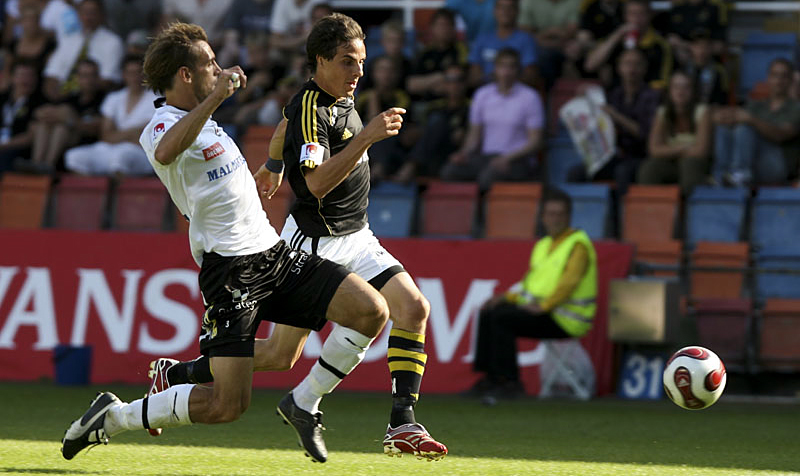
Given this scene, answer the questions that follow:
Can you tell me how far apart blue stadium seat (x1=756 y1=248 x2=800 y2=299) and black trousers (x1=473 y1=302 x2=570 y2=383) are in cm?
190

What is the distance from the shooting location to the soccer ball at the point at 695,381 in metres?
6.60

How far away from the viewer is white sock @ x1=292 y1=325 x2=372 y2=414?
597cm

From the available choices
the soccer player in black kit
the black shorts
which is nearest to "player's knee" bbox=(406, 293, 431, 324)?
the soccer player in black kit

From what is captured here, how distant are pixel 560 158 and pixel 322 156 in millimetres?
6987

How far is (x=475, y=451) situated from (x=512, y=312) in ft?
10.3

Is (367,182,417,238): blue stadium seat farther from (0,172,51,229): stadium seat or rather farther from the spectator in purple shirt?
(0,172,51,229): stadium seat

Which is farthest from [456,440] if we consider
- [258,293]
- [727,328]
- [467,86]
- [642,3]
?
[642,3]

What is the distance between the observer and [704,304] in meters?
10.3

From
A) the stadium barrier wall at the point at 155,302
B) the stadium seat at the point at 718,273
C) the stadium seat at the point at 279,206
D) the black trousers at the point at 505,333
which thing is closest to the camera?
the black trousers at the point at 505,333

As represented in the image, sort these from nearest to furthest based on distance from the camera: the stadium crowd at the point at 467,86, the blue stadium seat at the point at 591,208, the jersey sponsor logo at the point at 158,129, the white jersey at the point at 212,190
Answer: the jersey sponsor logo at the point at 158,129
the white jersey at the point at 212,190
the blue stadium seat at the point at 591,208
the stadium crowd at the point at 467,86

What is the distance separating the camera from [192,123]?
514cm

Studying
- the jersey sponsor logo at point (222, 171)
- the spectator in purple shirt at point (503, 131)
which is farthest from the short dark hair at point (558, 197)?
the jersey sponsor logo at point (222, 171)

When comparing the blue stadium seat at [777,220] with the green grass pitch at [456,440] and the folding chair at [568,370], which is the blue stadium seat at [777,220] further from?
the folding chair at [568,370]

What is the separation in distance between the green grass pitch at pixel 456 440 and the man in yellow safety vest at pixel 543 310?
28 centimetres
